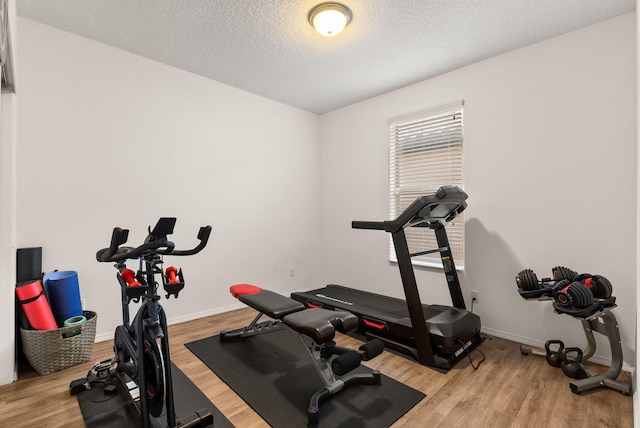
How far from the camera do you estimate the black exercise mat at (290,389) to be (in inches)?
69.1

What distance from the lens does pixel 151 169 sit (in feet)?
9.96

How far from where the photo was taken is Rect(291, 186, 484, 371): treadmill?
2328mm

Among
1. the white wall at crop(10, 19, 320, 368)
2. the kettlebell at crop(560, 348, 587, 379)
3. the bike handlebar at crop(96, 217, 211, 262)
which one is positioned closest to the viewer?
the bike handlebar at crop(96, 217, 211, 262)

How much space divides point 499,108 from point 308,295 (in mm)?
2598

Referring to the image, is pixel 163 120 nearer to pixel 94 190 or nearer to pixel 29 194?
pixel 94 190

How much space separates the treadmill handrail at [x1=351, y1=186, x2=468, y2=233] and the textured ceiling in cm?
128

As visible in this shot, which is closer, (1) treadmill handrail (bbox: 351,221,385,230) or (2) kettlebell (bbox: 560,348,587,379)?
(2) kettlebell (bbox: 560,348,587,379)

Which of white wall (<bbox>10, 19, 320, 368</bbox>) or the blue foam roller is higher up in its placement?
white wall (<bbox>10, 19, 320, 368</bbox>)

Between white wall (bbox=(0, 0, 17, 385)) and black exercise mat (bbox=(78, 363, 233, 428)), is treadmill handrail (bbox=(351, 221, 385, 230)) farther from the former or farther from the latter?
white wall (bbox=(0, 0, 17, 385))

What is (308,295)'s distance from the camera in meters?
3.40

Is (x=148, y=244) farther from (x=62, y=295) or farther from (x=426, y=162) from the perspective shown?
(x=426, y=162)

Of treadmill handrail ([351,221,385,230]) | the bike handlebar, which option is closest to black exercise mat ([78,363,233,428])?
the bike handlebar

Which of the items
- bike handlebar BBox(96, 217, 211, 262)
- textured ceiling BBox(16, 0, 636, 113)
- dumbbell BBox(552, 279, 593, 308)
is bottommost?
dumbbell BBox(552, 279, 593, 308)

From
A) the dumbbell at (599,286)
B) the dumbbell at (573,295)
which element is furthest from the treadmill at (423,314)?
the dumbbell at (599,286)
